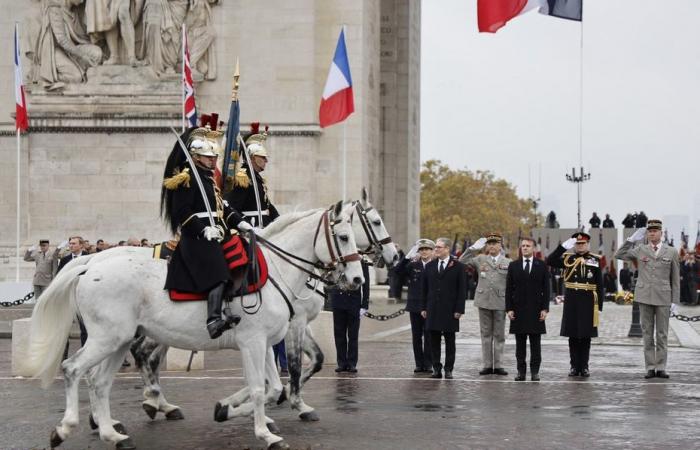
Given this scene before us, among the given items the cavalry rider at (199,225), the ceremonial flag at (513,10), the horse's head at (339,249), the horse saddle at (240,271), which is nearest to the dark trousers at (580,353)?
the horse's head at (339,249)

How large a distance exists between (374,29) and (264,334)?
22636mm

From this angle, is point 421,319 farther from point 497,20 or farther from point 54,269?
point 54,269

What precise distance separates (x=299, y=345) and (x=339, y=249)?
1.47 metres

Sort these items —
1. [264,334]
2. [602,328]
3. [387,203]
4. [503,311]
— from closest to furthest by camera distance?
[264,334] → [503,311] → [602,328] → [387,203]

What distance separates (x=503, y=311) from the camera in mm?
17984

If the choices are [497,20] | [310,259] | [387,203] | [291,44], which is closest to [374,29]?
[291,44]

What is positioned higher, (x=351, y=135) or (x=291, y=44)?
(x=291, y=44)

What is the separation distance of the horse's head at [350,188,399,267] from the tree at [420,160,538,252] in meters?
76.3

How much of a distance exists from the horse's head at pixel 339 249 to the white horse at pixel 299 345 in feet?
0.65

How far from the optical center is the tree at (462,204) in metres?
90.6

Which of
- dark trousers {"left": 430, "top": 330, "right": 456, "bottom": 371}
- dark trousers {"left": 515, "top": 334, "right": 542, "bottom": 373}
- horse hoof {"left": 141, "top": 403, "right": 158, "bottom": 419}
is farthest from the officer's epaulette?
dark trousers {"left": 515, "top": 334, "right": 542, "bottom": 373}

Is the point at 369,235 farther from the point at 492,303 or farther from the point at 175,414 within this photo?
the point at 492,303

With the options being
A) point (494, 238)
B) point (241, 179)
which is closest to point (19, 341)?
point (241, 179)

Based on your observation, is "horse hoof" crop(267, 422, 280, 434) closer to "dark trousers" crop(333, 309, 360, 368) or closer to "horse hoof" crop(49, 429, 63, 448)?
"horse hoof" crop(49, 429, 63, 448)
